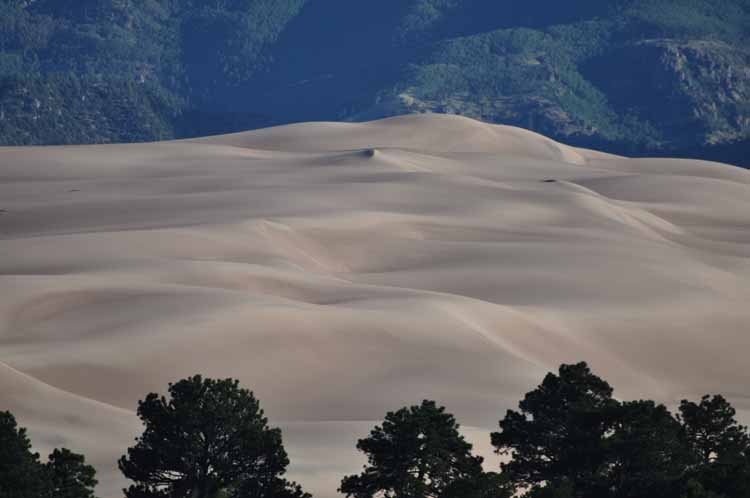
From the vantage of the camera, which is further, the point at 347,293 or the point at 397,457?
the point at 347,293

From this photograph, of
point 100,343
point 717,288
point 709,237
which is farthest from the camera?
point 709,237

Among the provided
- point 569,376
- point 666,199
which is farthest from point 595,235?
point 569,376

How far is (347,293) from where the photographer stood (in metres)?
56.1

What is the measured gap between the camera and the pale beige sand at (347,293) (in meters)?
42.1

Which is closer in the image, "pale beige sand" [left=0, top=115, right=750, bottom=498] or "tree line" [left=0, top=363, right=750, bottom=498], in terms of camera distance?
"tree line" [left=0, top=363, right=750, bottom=498]

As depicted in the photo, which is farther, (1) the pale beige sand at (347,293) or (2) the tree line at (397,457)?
(1) the pale beige sand at (347,293)

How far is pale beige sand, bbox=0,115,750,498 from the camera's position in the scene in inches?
1658

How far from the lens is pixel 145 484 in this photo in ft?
87.3

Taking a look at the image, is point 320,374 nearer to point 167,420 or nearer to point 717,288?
point 167,420

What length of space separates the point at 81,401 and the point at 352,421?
6458mm

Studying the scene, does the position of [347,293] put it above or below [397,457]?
above

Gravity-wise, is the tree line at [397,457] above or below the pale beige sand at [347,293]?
below

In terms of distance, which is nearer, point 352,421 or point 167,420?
point 167,420

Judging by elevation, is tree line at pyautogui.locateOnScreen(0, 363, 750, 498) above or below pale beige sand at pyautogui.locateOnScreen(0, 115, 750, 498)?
below
